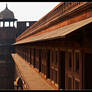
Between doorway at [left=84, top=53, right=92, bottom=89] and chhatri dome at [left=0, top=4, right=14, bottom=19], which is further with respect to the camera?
chhatri dome at [left=0, top=4, right=14, bottom=19]

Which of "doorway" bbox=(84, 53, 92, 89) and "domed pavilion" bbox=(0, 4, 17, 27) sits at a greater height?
"domed pavilion" bbox=(0, 4, 17, 27)

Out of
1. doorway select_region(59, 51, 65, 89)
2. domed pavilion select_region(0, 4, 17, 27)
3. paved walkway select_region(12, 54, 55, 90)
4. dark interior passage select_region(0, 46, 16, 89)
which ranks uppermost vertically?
domed pavilion select_region(0, 4, 17, 27)

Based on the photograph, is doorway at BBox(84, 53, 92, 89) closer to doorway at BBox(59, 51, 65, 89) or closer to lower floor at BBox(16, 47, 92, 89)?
lower floor at BBox(16, 47, 92, 89)

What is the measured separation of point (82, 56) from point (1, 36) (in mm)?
36356

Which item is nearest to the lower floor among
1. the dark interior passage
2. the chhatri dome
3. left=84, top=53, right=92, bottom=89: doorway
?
left=84, top=53, right=92, bottom=89: doorway

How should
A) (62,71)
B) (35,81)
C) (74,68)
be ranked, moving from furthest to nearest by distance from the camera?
(35,81), (62,71), (74,68)

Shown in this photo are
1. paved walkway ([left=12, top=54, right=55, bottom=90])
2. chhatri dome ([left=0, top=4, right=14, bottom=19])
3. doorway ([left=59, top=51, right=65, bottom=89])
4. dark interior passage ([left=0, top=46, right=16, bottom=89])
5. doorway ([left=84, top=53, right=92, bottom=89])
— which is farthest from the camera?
chhatri dome ([left=0, top=4, right=14, bottom=19])

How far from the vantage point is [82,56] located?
4.62 meters

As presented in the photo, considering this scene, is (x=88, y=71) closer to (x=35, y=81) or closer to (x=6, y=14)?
(x=35, y=81)

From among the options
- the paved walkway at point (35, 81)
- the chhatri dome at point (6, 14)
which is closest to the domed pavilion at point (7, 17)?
the chhatri dome at point (6, 14)

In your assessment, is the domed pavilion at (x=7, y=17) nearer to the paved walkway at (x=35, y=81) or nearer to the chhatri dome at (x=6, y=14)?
the chhatri dome at (x=6, y=14)

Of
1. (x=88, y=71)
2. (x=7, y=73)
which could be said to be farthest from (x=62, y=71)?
(x=7, y=73)

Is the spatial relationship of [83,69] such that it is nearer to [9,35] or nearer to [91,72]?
[91,72]

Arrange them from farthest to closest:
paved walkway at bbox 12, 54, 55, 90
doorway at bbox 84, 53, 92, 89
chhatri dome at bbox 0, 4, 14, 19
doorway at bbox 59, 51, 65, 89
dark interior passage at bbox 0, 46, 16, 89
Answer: chhatri dome at bbox 0, 4, 14, 19
dark interior passage at bbox 0, 46, 16, 89
paved walkway at bbox 12, 54, 55, 90
doorway at bbox 59, 51, 65, 89
doorway at bbox 84, 53, 92, 89
